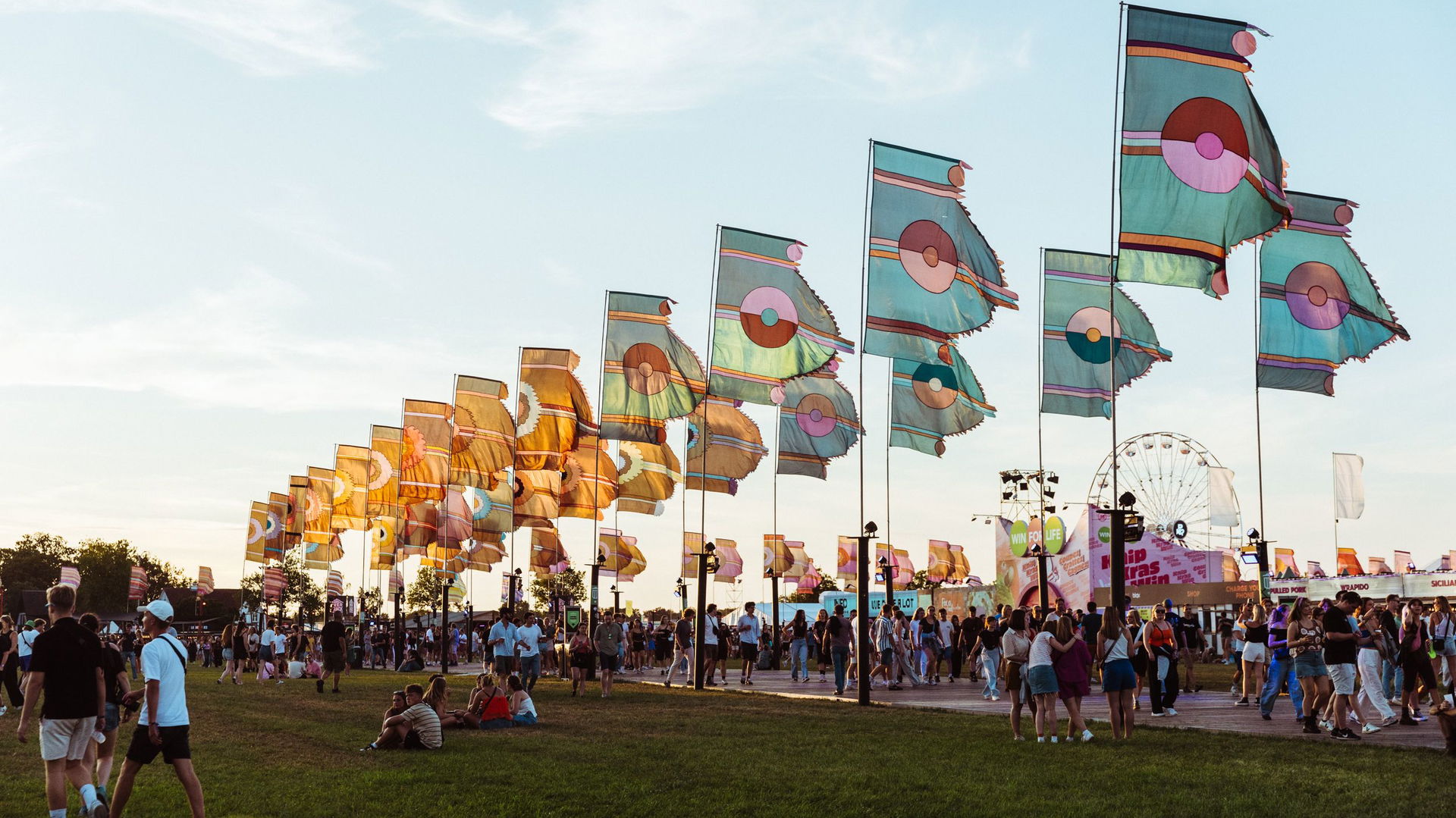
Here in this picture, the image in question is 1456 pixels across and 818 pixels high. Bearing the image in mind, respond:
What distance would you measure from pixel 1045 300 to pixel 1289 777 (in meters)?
16.8

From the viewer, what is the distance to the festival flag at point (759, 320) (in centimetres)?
2759

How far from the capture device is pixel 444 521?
4606cm

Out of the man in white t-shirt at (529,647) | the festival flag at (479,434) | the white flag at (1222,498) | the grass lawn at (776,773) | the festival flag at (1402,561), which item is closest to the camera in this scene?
the grass lawn at (776,773)

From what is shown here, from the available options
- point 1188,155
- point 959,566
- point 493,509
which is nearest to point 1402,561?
point 959,566

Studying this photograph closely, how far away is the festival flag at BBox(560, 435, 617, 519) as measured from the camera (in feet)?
135

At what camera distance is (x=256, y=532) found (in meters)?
61.3

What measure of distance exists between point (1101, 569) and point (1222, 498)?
6258 mm

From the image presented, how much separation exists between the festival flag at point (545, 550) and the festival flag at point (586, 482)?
216 inches

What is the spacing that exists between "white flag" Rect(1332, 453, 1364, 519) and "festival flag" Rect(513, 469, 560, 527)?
113 feet

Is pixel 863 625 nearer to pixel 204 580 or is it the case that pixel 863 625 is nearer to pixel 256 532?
pixel 256 532

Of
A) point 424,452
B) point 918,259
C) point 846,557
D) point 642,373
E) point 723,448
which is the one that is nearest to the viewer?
point 918,259

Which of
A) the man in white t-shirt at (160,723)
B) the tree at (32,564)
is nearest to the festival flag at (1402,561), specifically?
the man in white t-shirt at (160,723)

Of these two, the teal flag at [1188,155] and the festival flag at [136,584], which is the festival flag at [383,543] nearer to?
the festival flag at [136,584]

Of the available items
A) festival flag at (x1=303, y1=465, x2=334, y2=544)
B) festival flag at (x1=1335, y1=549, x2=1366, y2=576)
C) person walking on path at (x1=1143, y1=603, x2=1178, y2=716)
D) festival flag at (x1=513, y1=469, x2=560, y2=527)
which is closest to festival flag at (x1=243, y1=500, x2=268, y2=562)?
festival flag at (x1=303, y1=465, x2=334, y2=544)
